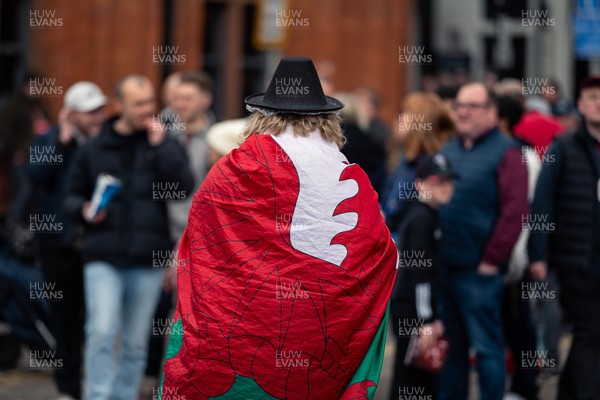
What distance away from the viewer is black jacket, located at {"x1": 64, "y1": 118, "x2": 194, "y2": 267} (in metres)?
9.09

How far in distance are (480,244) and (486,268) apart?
16 centimetres

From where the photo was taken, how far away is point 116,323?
901 cm

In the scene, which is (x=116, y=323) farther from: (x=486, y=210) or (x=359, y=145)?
(x=359, y=145)

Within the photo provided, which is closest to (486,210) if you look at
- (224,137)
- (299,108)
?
(224,137)

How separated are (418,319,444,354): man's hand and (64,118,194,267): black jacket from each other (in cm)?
178

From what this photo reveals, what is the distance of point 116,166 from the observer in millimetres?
9203

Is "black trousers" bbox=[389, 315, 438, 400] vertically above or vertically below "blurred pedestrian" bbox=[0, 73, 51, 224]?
A: below

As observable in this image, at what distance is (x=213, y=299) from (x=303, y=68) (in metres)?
1.08

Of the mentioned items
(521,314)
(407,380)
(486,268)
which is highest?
(486,268)

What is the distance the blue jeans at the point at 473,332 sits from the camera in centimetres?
927

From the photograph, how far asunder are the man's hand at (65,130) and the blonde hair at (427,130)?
2.34 metres

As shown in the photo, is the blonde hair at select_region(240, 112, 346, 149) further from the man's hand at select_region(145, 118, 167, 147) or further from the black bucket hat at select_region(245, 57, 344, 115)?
the man's hand at select_region(145, 118, 167, 147)

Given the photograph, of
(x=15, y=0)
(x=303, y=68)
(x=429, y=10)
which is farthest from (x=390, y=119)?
(x=303, y=68)

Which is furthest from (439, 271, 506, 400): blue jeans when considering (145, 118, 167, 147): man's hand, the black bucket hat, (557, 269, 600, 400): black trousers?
the black bucket hat
